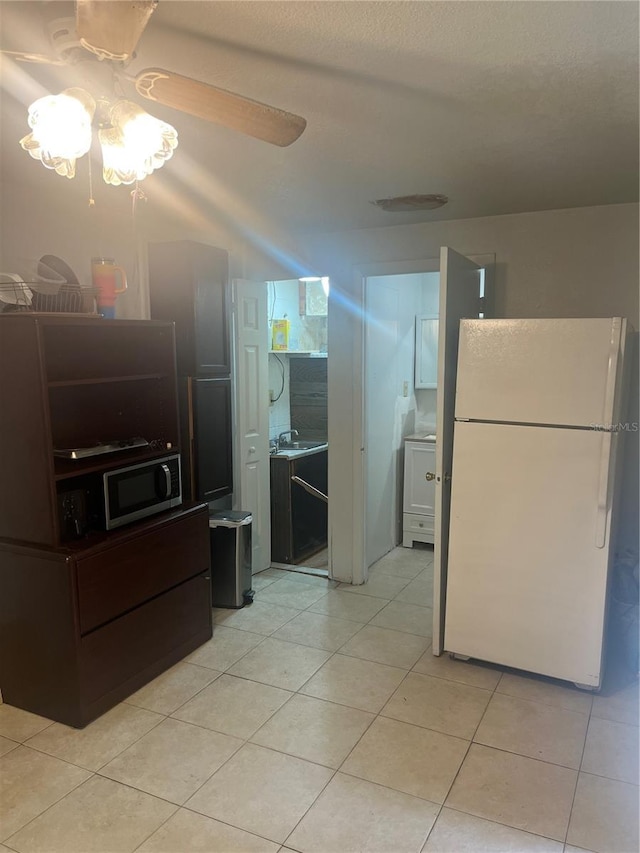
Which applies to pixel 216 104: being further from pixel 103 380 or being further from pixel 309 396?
pixel 309 396

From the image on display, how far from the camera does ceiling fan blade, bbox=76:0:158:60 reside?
1066 mm

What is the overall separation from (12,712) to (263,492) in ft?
6.59

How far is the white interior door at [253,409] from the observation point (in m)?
3.89

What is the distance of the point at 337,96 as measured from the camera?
5.86 ft

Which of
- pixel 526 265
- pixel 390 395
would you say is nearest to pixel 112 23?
pixel 526 265

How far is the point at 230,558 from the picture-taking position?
353cm

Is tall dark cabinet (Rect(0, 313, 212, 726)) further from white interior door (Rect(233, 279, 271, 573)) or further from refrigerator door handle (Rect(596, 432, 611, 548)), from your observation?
refrigerator door handle (Rect(596, 432, 611, 548))

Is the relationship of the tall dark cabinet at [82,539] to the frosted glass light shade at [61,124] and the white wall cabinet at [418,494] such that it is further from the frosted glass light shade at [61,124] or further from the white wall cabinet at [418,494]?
the white wall cabinet at [418,494]

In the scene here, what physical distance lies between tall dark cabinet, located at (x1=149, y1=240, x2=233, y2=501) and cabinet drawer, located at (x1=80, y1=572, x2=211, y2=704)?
2.20 feet

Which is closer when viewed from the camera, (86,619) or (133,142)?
(133,142)

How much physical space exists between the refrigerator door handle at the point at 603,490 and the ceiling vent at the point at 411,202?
140 cm

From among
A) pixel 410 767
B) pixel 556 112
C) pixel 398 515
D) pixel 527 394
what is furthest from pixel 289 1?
pixel 398 515

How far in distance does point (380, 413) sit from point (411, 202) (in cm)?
159

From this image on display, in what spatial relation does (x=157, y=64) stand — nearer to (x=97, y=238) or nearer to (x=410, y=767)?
(x=97, y=238)
